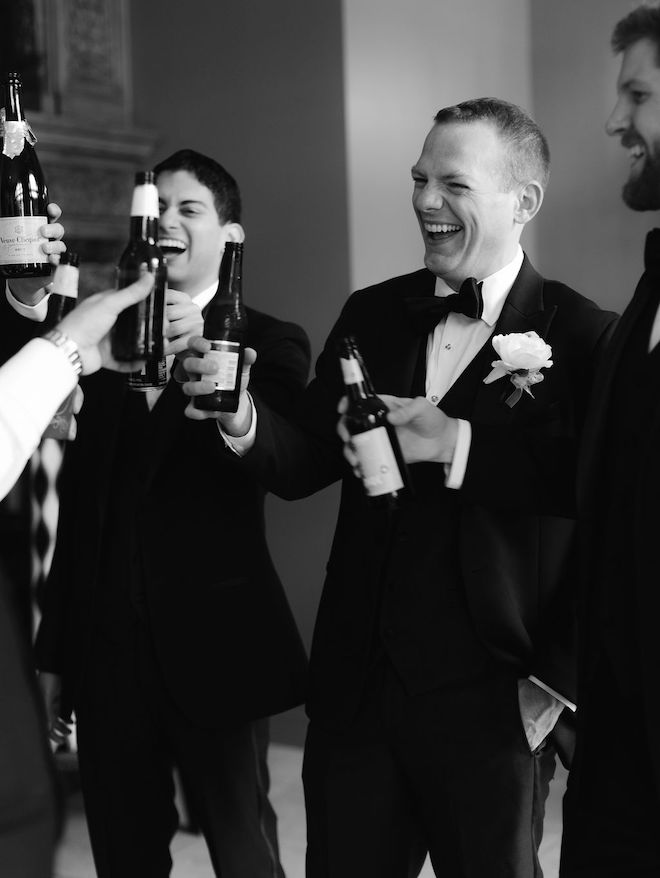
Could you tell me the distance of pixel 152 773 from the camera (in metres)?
2.18

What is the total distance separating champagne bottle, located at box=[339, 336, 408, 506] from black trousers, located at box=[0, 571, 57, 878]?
537mm

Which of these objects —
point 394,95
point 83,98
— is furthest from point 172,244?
point 83,98

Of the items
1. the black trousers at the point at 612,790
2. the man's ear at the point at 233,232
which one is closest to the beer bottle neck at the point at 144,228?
the man's ear at the point at 233,232

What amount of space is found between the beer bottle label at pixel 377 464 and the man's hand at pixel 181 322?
1.41ft

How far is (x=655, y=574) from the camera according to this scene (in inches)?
58.5

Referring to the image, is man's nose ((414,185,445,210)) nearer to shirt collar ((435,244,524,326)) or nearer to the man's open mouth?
shirt collar ((435,244,524,326))

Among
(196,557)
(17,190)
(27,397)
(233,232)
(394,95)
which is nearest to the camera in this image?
(27,397)

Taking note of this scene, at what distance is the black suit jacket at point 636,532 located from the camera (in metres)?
1.48

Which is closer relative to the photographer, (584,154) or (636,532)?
(636,532)

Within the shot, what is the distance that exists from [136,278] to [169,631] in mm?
756

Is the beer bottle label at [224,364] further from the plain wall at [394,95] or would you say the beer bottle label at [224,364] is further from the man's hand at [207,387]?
the plain wall at [394,95]

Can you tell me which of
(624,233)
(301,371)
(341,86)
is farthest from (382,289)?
(624,233)

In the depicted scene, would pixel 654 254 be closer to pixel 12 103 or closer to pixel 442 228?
pixel 442 228

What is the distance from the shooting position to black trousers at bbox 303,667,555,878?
1794 millimetres
